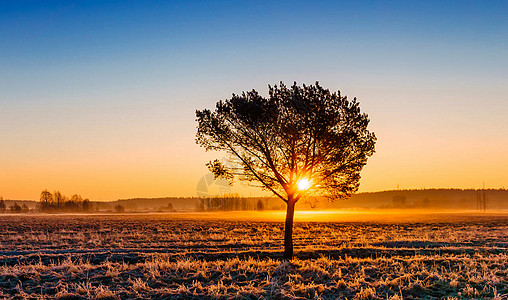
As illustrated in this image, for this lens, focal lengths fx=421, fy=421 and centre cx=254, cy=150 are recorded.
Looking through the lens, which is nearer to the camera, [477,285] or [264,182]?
[477,285]

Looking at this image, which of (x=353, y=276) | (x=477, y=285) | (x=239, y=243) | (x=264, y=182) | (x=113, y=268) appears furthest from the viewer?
(x=239, y=243)

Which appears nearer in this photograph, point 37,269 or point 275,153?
point 37,269

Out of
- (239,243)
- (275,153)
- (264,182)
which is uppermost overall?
(275,153)

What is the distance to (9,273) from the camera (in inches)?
629

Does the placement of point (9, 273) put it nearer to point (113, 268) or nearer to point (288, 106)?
point (113, 268)

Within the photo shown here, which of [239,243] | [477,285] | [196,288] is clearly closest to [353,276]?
[477,285]

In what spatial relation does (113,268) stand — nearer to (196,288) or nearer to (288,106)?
(196,288)

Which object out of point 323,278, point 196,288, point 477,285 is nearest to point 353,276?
point 323,278

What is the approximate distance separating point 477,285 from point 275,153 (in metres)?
11.0

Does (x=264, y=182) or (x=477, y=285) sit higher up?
(x=264, y=182)

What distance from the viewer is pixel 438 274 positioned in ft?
50.9

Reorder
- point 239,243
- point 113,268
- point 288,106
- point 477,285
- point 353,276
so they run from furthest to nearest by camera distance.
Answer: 1. point 239,243
2. point 288,106
3. point 113,268
4. point 353,276
5. point 477,285

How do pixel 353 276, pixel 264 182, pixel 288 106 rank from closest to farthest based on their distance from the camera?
1. pixel 353 276
2. pixel 288 106
3. pixel 264 182

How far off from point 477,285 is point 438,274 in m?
1.49
